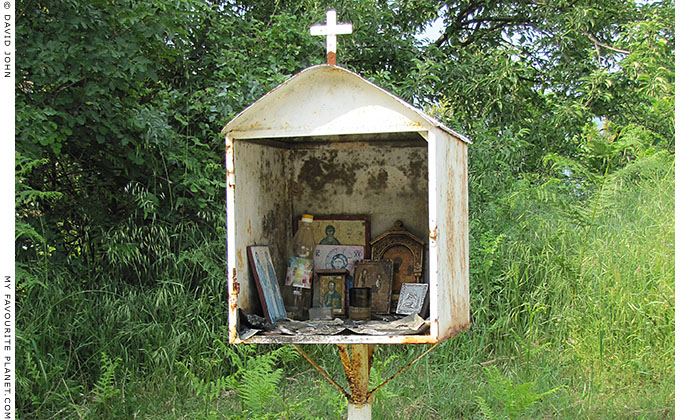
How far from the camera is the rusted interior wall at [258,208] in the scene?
238cm

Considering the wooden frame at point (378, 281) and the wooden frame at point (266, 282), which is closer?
the wooden frame at point (266, 282)

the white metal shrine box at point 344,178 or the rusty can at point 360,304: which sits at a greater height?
the white metal shrine box at point 344,178

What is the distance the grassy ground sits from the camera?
3.75 meters

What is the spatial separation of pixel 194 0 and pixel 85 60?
36.5 inches

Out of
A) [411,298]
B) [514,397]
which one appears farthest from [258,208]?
[514,397]

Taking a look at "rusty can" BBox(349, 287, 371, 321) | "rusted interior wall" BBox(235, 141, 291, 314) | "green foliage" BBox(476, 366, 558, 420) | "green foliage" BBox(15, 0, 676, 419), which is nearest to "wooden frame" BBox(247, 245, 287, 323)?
"rusted interior wall" BBox(235, 141, 291, 314)

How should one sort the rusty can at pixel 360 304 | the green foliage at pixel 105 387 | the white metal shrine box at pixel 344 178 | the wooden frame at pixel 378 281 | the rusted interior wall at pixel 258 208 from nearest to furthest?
the white metal shrine box at pixel 344 178
the rusted interior wall at pixel 258 208
the rusty can at pixel 360 304
the wooden frame at pixel 378 281
the green foliage at pixel 105 387

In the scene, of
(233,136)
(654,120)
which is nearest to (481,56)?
(654,120)

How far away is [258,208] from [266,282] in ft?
0.91

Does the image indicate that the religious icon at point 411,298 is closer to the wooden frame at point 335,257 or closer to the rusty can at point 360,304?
the rusty can at point 360,304

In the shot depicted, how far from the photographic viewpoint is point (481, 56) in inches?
255

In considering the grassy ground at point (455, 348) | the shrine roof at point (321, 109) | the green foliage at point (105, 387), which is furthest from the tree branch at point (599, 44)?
the green foliage at point (105, 387)

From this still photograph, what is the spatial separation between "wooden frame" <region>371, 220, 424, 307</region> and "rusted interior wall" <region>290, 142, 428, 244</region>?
67 mm

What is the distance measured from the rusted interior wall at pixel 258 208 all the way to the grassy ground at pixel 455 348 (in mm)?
910
